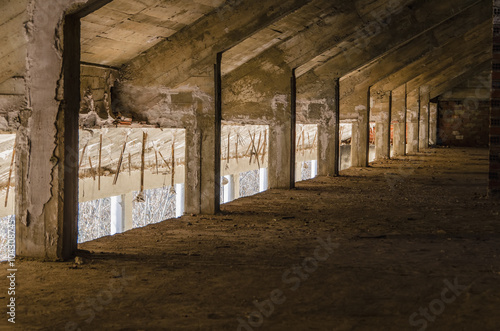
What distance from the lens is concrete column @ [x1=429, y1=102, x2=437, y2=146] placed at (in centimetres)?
3150

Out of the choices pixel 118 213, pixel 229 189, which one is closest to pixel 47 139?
pixel 118 213

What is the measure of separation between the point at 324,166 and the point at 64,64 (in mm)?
10422

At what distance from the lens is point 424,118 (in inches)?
1146

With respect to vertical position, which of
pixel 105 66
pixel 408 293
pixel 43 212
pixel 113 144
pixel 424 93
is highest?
pixel 424 93

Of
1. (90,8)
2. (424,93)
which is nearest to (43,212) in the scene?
(90,8)

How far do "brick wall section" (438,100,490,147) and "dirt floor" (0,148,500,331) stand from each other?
967 inches

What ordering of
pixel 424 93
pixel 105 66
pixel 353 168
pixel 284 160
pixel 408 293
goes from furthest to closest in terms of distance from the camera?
pixel 424 93 → pixel 353 168 → pixel 284 160 → pixel 105 66 → pixel 408 293

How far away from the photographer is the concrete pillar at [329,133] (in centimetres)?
1417

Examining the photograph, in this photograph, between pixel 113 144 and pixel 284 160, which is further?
pixel 113 144

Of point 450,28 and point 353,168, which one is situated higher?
point 450,28

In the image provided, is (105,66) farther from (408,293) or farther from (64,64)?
(408,293)

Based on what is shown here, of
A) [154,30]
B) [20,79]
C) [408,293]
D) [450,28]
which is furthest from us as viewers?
[450,28]

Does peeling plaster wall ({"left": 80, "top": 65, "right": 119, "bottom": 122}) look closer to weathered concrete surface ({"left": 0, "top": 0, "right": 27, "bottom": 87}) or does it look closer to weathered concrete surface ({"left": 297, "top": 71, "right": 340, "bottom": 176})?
weathered concrete surface ({"left": 0, "top": 0, "right": 27, "bottom": 87})

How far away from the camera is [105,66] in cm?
834
